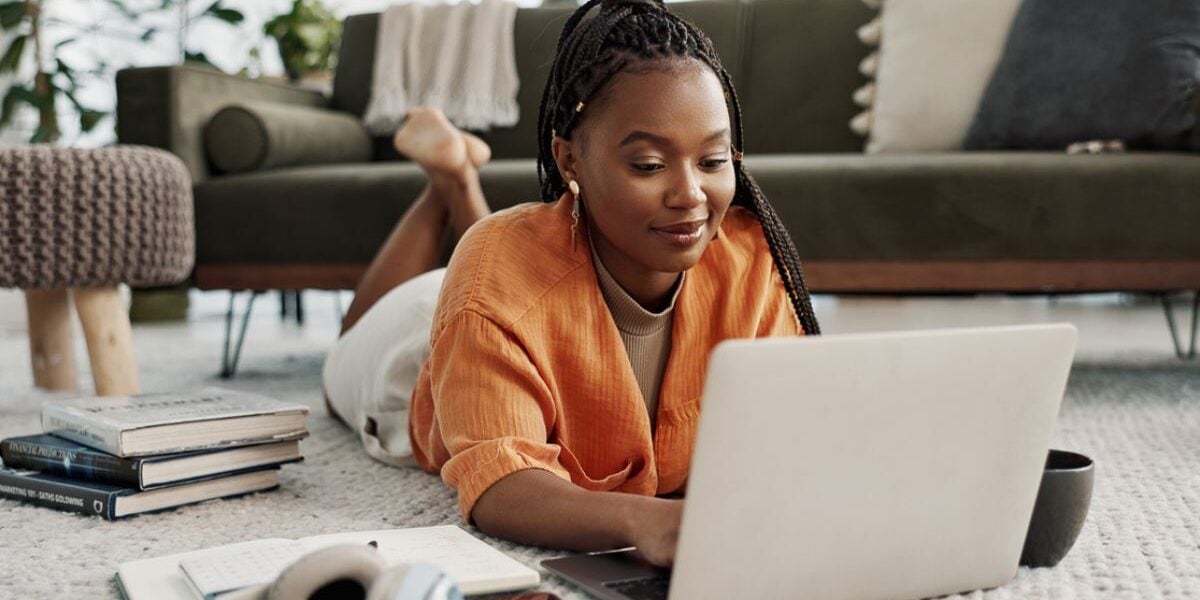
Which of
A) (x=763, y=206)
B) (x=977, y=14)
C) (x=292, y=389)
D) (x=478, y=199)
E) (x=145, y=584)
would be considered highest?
(x=977, y=14)

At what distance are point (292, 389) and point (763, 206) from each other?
1262mm

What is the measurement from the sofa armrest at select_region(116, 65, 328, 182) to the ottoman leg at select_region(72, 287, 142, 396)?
531 millimetres

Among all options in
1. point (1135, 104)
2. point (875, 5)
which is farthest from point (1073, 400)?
point (875, 5)

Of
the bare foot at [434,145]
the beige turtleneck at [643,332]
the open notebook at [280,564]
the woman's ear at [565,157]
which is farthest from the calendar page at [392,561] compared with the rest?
the bare foot at [434,145]

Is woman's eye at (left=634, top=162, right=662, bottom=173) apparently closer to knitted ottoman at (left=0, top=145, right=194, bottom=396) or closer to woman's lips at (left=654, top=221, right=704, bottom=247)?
woman's lips at (left=654, top=221, right=704, bottom=247)

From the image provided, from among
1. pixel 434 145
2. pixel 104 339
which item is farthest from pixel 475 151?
pixel 104 339

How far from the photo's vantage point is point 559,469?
1.01 m

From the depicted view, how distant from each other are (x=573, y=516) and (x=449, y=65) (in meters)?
2.06

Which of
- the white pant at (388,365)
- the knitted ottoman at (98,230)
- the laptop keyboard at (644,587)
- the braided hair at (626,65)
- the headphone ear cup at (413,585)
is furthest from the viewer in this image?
the knitted ottoman at (98,230)

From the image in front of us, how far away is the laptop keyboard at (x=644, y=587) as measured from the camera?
782mm

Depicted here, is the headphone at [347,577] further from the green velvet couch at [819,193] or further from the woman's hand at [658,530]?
the green velvet couch at [819,193]

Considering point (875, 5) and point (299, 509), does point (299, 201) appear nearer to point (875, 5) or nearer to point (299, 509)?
point (299, 509)

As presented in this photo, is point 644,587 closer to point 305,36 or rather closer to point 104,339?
point 104,339

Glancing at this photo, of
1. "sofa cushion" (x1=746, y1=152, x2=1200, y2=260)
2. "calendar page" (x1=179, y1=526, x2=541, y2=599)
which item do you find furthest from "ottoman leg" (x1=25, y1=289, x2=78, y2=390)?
"calendar page" (x1=179, y1=526, x2=541, y2=599)
